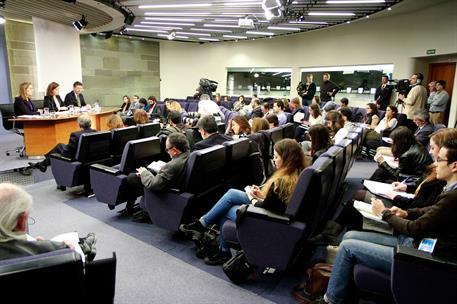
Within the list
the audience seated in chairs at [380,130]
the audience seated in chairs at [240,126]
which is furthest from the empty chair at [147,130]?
the audience seated in chairs at [380,130]

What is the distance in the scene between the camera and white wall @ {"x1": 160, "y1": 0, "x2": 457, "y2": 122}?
25.6 feet

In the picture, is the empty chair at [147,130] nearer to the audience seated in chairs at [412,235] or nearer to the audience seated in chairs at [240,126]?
the audience seated in chairs at [240,126]

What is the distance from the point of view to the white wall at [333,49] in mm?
7812

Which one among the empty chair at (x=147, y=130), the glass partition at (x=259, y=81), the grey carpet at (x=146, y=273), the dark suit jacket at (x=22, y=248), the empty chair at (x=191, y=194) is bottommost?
the grey carpet at (x=146, y=273)

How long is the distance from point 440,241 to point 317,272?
0.80 metres

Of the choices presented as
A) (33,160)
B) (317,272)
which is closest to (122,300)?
(317,272)

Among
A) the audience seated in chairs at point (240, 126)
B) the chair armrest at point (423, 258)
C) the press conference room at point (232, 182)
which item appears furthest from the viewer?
the audience seated in chairs at point (240, 126)

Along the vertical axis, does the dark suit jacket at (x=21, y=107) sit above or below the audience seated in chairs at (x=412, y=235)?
above

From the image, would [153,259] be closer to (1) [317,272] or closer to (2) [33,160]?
(1) [317,272]

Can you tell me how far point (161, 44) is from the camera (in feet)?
49.6

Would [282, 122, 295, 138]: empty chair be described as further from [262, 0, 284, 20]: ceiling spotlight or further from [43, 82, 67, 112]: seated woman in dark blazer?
[43, 82, 67, 112]: seated woman in dark blazer

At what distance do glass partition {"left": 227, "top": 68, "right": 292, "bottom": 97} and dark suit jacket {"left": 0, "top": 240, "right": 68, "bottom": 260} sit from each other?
1214 cm

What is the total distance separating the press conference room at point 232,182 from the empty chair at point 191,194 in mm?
14

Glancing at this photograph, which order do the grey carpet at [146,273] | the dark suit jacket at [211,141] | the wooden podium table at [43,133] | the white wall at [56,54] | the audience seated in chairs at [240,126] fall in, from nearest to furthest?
the grey carpet at [146,273], the dark suit jacket at [211,141], the audience seated in chairs at [240,126], the wooden podium table at [43,133], the white wall at [56,54]
